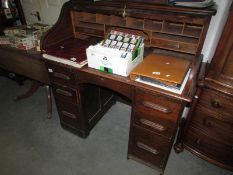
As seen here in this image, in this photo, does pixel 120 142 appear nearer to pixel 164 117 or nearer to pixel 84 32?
pixel 164 117

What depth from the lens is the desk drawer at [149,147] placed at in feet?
4.48

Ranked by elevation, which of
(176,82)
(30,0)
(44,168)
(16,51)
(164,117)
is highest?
(30,0)

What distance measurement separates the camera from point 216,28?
139 cm

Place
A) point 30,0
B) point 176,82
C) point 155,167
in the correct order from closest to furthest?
point 176,82 → point 155,167 → point 30,0

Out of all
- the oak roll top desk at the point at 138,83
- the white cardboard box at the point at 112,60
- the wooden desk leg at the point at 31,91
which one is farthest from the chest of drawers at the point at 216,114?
the wooden desk leg at the point at 31,91

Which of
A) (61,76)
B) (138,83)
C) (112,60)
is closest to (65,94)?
(61,76)

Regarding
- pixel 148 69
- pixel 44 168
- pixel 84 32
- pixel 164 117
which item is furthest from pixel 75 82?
pixel 44 168

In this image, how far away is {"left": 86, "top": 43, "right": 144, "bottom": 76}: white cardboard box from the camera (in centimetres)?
113

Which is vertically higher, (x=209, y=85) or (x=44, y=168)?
(x=209, y=85)

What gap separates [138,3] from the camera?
129cm

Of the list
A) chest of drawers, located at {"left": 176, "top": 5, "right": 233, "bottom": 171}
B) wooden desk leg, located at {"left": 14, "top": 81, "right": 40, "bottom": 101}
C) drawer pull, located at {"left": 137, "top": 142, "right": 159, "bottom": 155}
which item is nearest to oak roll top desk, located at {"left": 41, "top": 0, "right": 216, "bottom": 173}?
drawer pull, located at {"left": 137, "top": 142, "right": 159, "bottom": 155}

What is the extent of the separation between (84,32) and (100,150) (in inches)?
45.0

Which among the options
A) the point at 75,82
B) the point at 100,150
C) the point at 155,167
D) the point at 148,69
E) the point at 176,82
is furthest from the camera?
the point at 100,150

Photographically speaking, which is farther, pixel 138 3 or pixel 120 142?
pixel 120 142
